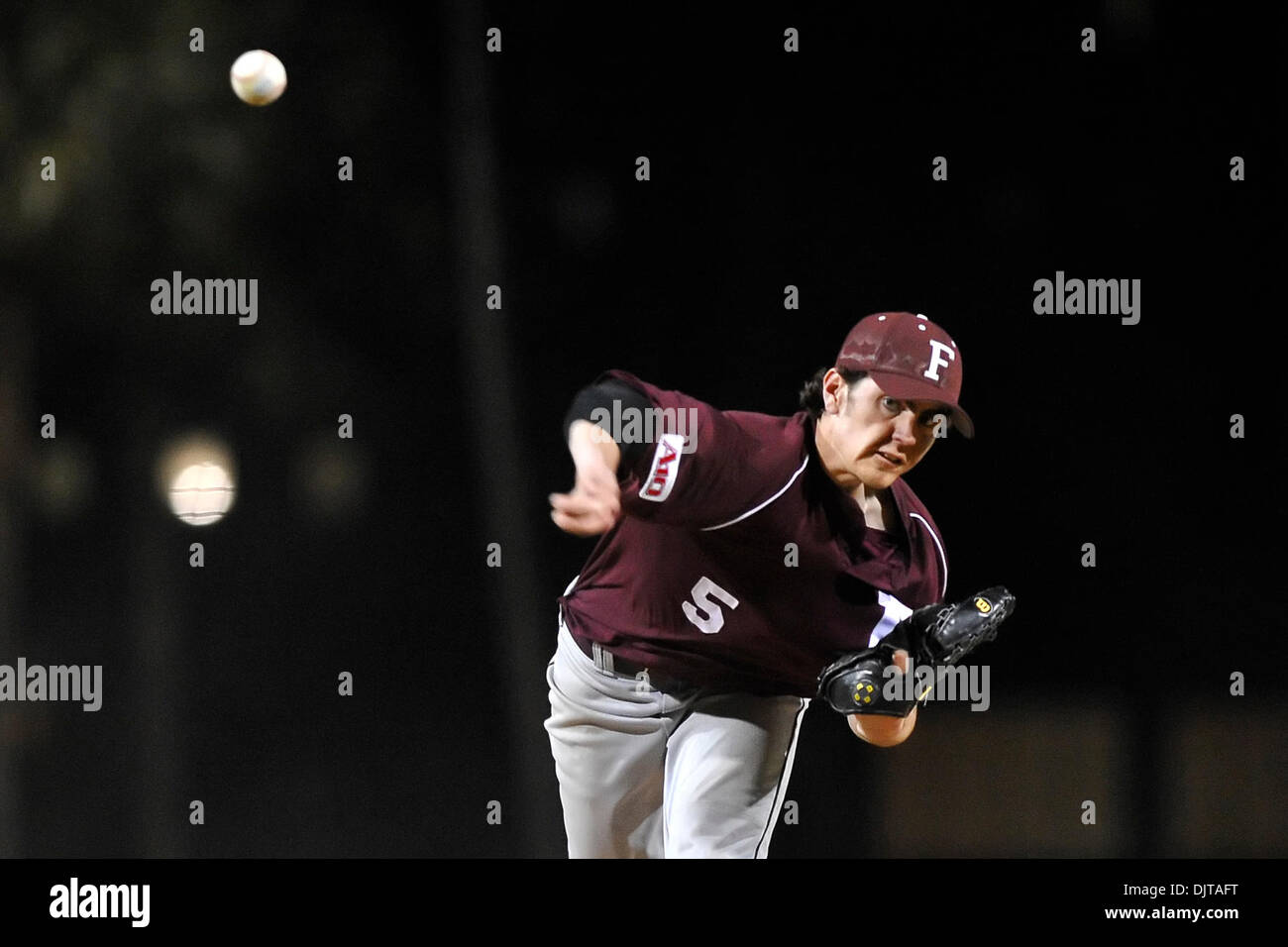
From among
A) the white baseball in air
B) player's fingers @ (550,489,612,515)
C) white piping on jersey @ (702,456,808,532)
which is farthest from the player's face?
the white baseball in air

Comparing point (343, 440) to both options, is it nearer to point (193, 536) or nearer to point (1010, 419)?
point (193, 536)

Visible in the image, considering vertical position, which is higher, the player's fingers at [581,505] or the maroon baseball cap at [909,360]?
the maroon baseball cap at [909,360]

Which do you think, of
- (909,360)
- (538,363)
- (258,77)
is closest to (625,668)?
(909,360)

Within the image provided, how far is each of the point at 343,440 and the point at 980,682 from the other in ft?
5.51

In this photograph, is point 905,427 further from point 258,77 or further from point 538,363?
point 258,77

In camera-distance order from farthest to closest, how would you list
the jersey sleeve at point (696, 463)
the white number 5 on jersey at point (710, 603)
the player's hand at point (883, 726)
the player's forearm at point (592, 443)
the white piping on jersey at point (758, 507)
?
1. the player's hand at point (883, 726)
2. the white number 5 on jersey at point (710, 603)
3. the white piping on jersey at point (758, 507)
4. the jersey sleeve at point (696, 463)
5. the player's forearm at point (592, 443)

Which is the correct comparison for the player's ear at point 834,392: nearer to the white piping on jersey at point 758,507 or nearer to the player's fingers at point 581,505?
the white piping on jersey at point 758,507

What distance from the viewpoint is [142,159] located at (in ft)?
11.2

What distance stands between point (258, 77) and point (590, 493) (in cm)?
180

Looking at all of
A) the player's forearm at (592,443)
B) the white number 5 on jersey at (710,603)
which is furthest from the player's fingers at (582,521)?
the white number 5 on jersey at (710,603)

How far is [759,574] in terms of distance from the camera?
8.55 ft

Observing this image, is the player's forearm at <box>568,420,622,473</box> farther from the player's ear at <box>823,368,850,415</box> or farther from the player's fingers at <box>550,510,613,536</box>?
the player's ear at <box>823,368,850,415</box>

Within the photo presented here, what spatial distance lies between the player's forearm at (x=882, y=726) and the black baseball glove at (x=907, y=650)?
0.11 m

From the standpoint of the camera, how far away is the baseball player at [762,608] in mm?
2553
